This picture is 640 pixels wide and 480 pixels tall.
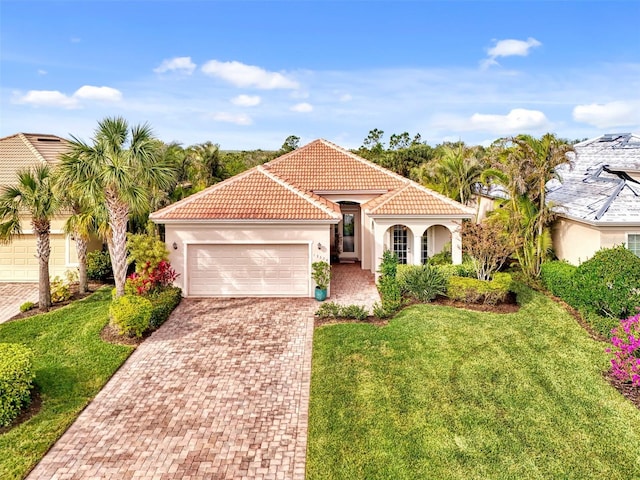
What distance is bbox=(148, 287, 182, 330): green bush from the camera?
14.5 metres

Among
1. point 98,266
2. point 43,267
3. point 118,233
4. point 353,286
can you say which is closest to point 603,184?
point 353,286

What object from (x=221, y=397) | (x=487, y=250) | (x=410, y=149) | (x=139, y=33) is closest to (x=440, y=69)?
(x=487, y=250)

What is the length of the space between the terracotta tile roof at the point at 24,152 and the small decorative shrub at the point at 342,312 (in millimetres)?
16720

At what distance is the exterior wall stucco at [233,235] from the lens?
1777cm

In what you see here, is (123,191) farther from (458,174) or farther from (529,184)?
(458,174)

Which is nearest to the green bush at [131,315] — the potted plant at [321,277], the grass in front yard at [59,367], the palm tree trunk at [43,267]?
the grass in front yard at [59,367]

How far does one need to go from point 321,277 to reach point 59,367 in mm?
9271

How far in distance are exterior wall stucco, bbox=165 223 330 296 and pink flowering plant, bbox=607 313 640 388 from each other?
33.4ft

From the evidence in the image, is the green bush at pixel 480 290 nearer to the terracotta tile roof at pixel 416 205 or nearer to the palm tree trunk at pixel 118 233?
the terracotta tile roof at pixel 416 205

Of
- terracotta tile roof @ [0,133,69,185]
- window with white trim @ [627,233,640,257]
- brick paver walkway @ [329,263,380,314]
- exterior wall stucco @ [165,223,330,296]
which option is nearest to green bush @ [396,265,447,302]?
brick paver walkway @ [329,263,380,314]

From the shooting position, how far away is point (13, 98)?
22641mm

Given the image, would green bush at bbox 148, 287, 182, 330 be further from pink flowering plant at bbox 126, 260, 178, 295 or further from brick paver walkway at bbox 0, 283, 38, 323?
brick paver walkway at bbox 0, 283, 38, 323

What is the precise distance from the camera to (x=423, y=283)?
54.5 ft

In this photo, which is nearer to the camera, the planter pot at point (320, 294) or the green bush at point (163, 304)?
the green bush at point (163, 304)
